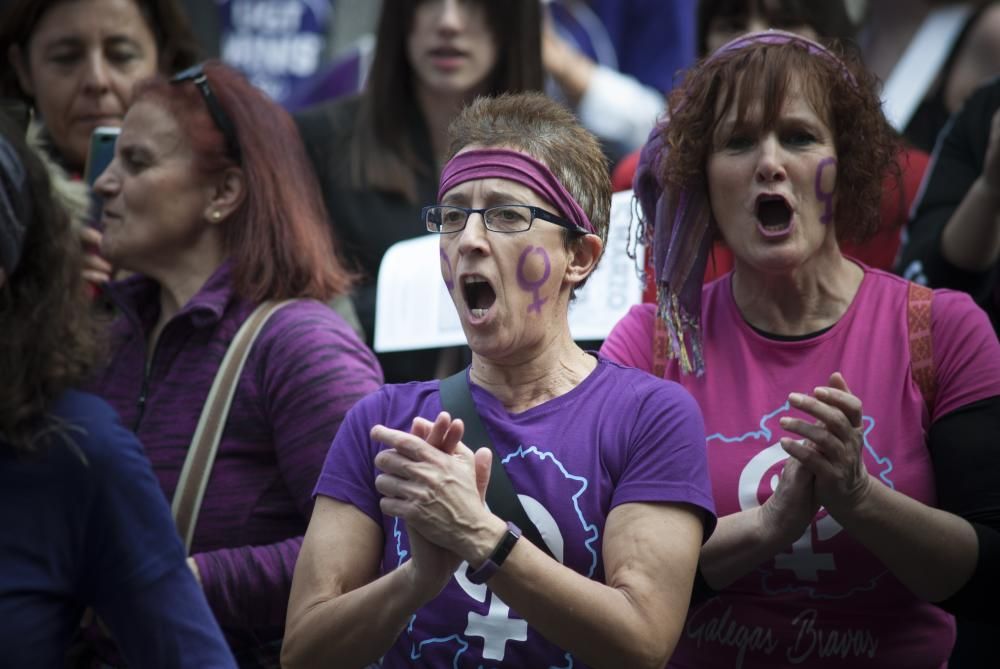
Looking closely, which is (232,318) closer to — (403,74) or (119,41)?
(403,74)

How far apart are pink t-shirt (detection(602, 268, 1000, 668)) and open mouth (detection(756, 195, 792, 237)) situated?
0.88 ft

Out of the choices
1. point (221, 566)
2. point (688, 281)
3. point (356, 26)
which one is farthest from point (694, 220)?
point (356, 26)

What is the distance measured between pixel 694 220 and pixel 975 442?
0.77 m

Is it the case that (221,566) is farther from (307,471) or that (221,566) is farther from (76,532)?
(76,532)

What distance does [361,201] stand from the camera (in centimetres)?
448

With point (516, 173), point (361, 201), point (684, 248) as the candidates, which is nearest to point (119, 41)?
point (361, 201)

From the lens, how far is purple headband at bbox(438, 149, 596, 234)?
275 centimetres

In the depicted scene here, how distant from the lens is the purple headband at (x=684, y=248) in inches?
125

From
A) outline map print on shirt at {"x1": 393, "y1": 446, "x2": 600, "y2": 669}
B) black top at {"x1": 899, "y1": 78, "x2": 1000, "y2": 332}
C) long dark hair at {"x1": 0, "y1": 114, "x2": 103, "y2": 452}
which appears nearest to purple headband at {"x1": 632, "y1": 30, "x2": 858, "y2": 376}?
outline map print on shirt at {"x1": 393, "y1": 446, "x2": 600, "y2": 669}

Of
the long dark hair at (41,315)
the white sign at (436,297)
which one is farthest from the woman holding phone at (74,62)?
the long dark hair at (41,315)

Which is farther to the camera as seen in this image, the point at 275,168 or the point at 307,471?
the point at 275,168

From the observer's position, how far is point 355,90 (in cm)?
602

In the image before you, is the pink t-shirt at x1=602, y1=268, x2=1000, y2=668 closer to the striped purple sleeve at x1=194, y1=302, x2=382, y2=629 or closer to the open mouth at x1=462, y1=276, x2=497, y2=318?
the open mouth at x1=462, y1=276, x2=497, y2=318

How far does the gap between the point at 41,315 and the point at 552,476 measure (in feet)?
3.62
